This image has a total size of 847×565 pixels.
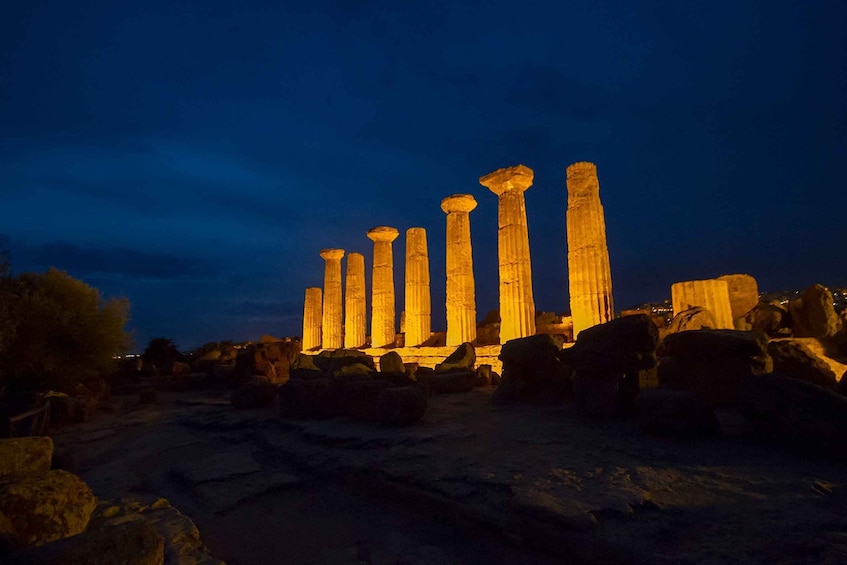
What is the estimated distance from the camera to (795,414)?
4262mm

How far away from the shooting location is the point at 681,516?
3.01m

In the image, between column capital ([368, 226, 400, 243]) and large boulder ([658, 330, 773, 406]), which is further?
column capital ([368, 226, 400, 243])

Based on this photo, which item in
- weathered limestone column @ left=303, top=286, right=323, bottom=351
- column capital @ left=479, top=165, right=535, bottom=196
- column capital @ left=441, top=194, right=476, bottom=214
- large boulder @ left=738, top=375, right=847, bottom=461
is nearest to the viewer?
large boulder @ left=738, top=375, right=847, bottom=461

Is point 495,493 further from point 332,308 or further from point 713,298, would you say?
point 332,308

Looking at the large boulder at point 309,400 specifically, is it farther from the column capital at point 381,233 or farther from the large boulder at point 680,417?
the column capital at point 381,233

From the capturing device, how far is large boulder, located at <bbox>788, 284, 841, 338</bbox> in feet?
38.2

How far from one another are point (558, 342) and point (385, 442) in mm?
4329

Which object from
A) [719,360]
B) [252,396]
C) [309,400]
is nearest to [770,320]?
[719,360]

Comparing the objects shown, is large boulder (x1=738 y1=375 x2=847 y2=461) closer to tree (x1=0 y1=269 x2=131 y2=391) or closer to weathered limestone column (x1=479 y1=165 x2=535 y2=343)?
weathered limestone column (x1=479 y1=165 x2=535 y2=343)

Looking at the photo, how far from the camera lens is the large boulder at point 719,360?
6113 millimetres

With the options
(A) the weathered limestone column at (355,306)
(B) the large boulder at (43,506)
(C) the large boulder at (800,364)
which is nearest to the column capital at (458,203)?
(A) the weathered limestone column at (355,306)

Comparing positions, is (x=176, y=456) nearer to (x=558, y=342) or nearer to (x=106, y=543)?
(x=106, y=543)

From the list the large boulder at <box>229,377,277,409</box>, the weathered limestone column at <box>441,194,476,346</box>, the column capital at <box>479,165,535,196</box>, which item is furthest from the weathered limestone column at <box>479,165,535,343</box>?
the large boulder at <box>229,377,277,409</box>

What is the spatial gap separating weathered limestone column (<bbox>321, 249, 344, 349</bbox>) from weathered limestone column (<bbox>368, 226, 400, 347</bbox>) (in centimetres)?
446
